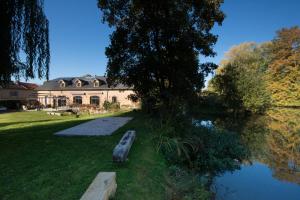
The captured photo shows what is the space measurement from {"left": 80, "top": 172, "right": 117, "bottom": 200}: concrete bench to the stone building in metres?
28.9

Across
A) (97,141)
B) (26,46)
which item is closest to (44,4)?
(26,46)

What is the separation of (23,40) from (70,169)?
476 centimetres

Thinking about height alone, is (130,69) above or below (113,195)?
above

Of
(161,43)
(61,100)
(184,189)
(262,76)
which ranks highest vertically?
(161,43)

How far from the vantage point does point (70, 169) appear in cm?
514

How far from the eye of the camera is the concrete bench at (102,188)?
329cm

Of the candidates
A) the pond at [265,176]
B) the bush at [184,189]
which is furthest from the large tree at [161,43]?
the bush at [184,189]

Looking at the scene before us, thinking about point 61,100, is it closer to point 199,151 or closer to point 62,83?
point 62,83

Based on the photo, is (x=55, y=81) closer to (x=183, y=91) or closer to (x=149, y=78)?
(x=149, y=78)

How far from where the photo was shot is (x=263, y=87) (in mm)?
22812

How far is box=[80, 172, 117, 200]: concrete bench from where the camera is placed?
3.29 metres

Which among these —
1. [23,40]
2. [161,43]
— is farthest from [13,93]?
[23,40]

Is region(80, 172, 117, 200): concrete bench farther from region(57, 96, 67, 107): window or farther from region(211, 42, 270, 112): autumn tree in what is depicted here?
region(57, 96, 67, 107): window

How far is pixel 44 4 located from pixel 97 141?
5276 millimetres
